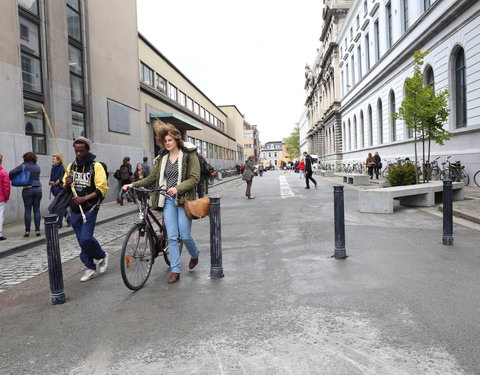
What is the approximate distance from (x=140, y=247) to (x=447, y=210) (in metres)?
4.36

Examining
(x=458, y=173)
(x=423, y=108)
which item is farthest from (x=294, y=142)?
(x=423, y=108)

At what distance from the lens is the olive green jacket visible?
477 cm

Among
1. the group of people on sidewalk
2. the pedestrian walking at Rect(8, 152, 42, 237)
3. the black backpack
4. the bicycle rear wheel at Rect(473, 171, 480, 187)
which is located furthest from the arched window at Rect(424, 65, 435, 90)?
the pedestrian walking at Rect(8, 152, 42, 237)

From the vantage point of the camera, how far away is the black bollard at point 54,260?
4.20 m

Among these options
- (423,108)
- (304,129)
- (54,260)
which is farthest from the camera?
(304,129)

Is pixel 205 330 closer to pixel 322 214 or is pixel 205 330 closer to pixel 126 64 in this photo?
pixel 322 214

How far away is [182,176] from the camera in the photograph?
487cm

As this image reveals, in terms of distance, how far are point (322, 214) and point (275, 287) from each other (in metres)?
6.26

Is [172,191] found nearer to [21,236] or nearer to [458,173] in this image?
[21,236]

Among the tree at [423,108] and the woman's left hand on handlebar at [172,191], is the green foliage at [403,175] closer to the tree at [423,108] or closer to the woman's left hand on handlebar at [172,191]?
the tree at [423,108]

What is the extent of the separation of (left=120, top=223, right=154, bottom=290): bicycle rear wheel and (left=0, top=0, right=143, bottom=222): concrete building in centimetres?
739

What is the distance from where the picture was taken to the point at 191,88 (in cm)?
3934

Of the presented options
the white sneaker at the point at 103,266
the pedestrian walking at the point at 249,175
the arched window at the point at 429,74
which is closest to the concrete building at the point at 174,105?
the pedestrian walking at the point at 249,175

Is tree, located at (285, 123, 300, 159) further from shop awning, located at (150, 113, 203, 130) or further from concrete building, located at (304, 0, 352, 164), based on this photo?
shop awning, located at (150, 113, 203, 130)
